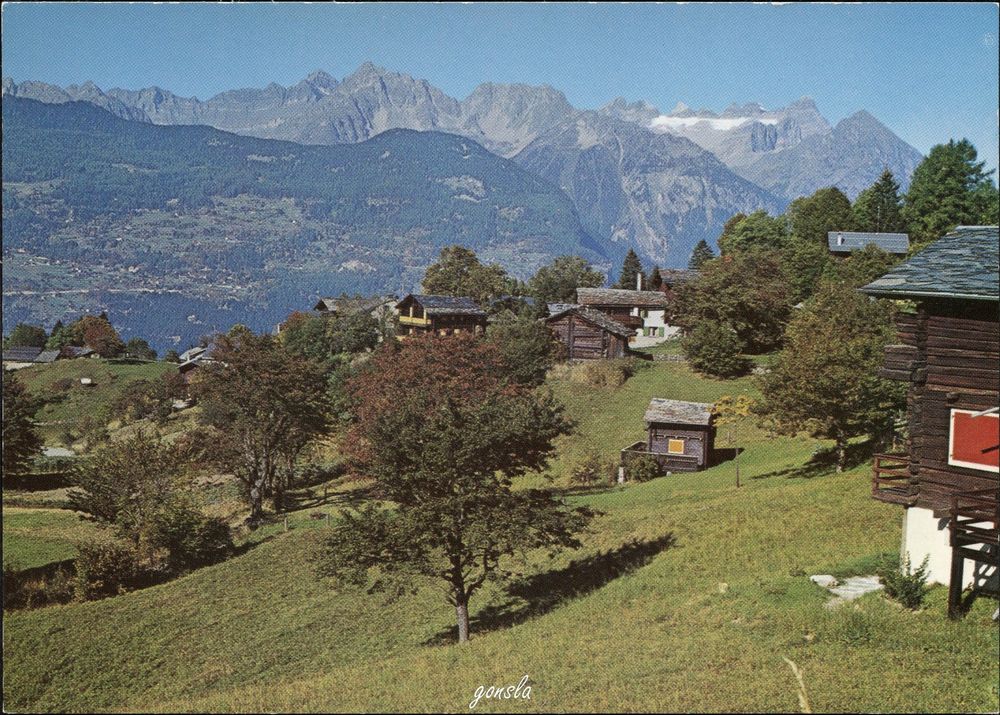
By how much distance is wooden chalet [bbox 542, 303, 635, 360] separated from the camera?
75375 mm

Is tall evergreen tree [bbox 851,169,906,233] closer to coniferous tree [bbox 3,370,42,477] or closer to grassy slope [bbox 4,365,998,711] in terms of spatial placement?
grassy slope [bbox 4,365,998,711]

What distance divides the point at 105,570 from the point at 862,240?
250ft

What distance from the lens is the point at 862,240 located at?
81.5 metres

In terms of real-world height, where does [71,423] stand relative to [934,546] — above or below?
below

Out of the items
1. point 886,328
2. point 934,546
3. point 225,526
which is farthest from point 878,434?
point 225,526

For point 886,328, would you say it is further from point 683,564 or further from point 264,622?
point 264,622

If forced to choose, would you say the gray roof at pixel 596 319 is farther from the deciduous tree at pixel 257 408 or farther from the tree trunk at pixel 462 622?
the tree trunk at pixel 462 622

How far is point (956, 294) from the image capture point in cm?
1675

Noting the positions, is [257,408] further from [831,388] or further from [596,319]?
Result: [596,319]

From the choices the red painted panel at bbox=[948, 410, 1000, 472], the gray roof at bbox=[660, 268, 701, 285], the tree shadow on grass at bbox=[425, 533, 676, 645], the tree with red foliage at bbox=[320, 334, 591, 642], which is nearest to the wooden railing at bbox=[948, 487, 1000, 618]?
the red painted panel at bbox=[948, 410, 1000, 472]

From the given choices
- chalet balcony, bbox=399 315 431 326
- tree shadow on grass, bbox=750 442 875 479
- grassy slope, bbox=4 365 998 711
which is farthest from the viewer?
chalet balcony, bbox=399 315 431 326

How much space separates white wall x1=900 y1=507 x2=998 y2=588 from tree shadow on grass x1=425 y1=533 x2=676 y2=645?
9.19 metres

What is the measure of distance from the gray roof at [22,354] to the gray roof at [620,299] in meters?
86.1

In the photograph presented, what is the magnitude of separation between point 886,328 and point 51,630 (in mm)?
37433
